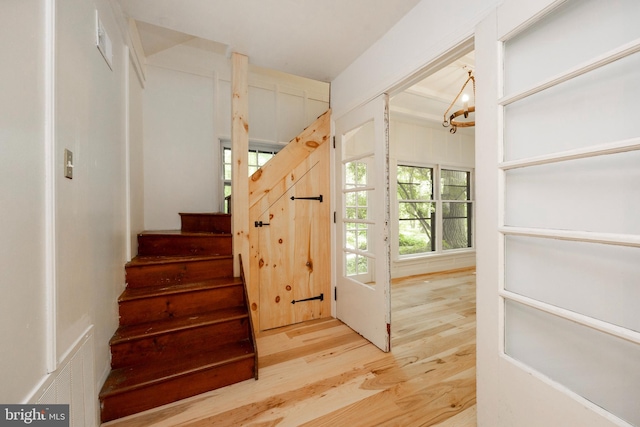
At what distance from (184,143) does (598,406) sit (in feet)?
12.8

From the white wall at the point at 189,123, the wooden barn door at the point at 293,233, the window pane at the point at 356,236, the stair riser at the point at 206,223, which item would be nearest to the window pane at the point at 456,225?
the window pane at the point at 356,236

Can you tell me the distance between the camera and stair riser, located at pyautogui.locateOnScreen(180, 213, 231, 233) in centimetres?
255

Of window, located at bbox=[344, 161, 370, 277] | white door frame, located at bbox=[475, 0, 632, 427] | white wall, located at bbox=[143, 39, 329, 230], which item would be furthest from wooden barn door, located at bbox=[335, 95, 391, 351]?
white wall, located at bbox=[143, 39, 329, 230]

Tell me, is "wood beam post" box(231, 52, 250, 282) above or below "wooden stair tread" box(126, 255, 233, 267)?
above

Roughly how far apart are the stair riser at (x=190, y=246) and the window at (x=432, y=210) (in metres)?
3.00

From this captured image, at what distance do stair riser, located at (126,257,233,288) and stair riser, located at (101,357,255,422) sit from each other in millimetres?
726

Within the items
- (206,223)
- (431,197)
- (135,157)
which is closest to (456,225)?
(431,197)

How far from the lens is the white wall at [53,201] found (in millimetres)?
748

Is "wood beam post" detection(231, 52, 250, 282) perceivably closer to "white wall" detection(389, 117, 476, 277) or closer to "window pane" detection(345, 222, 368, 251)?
"window pane" detection(345, 222, 368, 251)

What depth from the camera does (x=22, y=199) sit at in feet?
2.64

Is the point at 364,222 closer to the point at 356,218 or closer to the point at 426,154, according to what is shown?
the point at 356,218

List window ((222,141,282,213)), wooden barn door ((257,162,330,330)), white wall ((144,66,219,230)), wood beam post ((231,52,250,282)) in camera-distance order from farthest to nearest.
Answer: window ((222,141,282,213))
white wall ((144,66,219,230))
wooden barn door ((257,162,330,330))
wood beam post ((231,52,250,282))

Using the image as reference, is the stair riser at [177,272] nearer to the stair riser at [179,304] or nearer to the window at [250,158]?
the stair riser at [179,304]

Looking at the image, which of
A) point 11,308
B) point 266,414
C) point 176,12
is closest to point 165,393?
point 266,414
